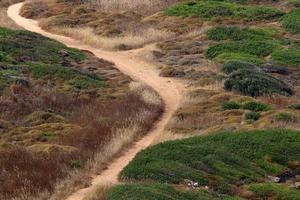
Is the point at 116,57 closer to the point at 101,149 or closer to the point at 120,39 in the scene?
the point at 120,39

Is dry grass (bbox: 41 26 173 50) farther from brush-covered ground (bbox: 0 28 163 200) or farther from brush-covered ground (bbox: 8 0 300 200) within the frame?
brush-covered ground (bbox: 0 28 163 200)

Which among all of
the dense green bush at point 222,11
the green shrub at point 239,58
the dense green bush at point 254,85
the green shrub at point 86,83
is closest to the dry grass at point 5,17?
the dense green bush at point 222,11

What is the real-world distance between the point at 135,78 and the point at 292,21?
15.1m

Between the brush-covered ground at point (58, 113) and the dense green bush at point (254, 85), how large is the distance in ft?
11.9

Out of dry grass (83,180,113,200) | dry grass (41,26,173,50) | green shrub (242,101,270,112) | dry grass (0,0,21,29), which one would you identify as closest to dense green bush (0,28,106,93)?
dry grass (41,26,173,50)

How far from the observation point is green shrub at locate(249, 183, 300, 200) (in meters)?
15.4

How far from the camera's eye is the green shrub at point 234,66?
31.2 metres

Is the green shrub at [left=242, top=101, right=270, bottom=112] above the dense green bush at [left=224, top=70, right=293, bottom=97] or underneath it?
above

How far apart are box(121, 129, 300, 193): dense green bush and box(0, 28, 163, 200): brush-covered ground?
1500 mm

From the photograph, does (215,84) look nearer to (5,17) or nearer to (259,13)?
(259,13)

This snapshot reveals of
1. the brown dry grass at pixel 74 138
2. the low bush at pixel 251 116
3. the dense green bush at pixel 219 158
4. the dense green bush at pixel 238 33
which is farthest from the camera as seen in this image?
the dense green bush at pixel 238 33

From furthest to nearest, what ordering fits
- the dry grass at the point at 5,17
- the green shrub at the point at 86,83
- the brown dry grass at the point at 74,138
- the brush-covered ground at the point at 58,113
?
the dry grass at the point at 5,17 → the green shrub at the point at 86,83 → the brush-covered ground at the point at 58,113 → the brown dry grass at the point at 74,138

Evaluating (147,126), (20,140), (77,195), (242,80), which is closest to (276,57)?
(242,80)

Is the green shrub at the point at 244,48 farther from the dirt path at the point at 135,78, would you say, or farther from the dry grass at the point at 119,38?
the dry grass at the point at 119,38
